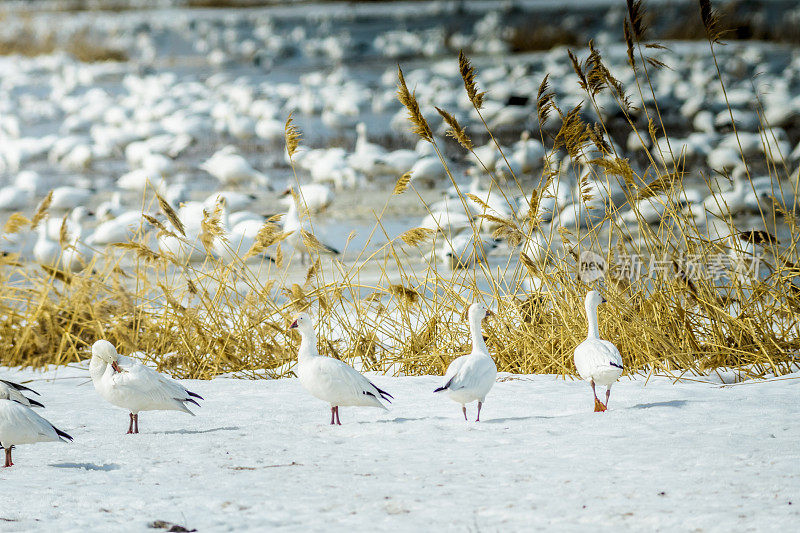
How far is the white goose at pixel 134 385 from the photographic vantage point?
3010 millimetres

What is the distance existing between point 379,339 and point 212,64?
19.2 metres

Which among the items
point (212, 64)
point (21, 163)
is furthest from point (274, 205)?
point (212, 64)

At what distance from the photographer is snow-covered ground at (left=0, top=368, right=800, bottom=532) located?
2.38 metres

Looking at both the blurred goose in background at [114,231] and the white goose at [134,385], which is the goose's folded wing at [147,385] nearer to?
the white goose at [134,385]

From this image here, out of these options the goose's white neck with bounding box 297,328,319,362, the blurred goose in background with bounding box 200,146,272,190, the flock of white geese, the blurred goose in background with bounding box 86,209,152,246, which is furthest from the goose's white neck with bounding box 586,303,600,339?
the blurred goose in background with bounding box 200,146,272,190

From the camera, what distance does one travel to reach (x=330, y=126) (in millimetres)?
13383

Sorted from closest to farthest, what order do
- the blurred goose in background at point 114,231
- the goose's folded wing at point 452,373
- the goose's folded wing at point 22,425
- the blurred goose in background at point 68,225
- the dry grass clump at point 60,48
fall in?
the goose's folded wing at point 22,425 → the goose's folded wing at point 452,373 → the blurred goose in background at point 68,225 → the blurred goose in background at point 114,231 → the dry grass clump at point 60,48

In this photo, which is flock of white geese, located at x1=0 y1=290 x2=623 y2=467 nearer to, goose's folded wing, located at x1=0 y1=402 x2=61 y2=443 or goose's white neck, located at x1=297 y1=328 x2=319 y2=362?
goose's white neck, located at x1=297 y1=328 x2=319 y2=362

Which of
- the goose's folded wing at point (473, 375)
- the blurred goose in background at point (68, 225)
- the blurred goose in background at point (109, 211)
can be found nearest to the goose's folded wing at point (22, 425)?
the goose's folded wing at point (473, 375)

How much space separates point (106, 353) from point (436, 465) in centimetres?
109

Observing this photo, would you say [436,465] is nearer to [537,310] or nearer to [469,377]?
[469,377]

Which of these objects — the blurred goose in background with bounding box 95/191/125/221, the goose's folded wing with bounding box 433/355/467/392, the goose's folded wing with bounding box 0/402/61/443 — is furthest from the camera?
the blurred goose in background with bounding box 95/191/125/221

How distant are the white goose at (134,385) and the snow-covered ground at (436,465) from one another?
12 centimetres

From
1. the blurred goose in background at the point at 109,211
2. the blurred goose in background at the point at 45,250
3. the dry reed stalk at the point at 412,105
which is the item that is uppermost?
the blurred goose in background at the point at 109,211
